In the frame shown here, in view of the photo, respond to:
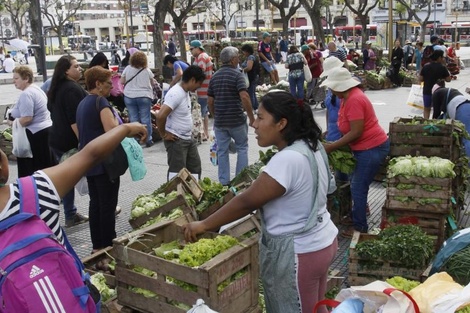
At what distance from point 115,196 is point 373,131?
266 centimetres

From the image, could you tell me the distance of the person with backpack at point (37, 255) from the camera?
2041 millimetres

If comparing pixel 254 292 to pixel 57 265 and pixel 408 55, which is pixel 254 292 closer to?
pixel 57 265

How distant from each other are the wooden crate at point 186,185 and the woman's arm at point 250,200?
2.30 m

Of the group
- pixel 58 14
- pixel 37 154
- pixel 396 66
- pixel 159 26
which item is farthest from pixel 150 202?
pixel 58 14

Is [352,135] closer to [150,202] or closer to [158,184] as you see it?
[150,202]

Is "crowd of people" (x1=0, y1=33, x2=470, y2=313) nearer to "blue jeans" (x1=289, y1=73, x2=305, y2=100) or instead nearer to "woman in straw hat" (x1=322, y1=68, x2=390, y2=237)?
"woman in straw hat" (x1=322, y1=68, x2=390, y2=237)

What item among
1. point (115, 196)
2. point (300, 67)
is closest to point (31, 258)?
point (115, 196)

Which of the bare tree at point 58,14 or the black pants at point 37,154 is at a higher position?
the bare tree at point 58,14

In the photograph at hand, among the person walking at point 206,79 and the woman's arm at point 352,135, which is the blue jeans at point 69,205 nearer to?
the woman's arm at point 352,135

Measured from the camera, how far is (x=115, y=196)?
5.36 meters

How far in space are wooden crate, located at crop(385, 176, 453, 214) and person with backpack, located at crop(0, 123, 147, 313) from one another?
3893mm

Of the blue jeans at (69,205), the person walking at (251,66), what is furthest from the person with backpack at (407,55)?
the blue jeans at (69,205)

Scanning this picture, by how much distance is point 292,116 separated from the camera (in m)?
3.12

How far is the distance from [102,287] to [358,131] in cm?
287
